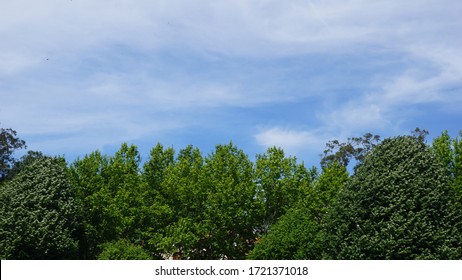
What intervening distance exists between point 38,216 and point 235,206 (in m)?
10.3

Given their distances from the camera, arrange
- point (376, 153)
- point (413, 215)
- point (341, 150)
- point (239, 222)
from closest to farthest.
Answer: point (413, 215) → point (376, 153) → point (239, 222) → point (341, 150)

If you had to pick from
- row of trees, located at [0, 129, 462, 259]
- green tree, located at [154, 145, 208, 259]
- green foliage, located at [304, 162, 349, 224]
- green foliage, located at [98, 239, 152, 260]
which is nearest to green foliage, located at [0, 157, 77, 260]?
row of trees, located at [0, 129, 462, 259]

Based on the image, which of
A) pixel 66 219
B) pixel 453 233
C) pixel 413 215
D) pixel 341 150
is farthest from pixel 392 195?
pixel 341 150

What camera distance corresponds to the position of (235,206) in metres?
35.9

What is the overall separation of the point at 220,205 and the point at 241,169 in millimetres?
2965

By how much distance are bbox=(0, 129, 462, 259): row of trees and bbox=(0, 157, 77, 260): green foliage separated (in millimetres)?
56

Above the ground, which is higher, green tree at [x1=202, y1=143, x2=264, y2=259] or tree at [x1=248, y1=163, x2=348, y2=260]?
green tree at [x1=202, y1=143, x2=264, y2=259]

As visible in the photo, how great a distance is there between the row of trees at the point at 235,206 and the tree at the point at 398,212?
0.05 meters

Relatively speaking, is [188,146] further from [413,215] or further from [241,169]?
[413,215]

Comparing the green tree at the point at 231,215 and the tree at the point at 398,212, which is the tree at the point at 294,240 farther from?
the green tree at the point at 231,215

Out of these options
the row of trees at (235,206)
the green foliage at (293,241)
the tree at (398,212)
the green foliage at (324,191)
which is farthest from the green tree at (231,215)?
the tree at (398,212)

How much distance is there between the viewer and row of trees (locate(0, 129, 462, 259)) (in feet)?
84.3

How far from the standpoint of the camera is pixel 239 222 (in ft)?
118

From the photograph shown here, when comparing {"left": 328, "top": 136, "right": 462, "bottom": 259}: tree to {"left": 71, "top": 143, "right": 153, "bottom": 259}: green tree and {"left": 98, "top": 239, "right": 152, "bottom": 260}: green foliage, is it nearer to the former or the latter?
{"left": 98, "top": 239, "right": 152, "bottom": 260}: green foliage
